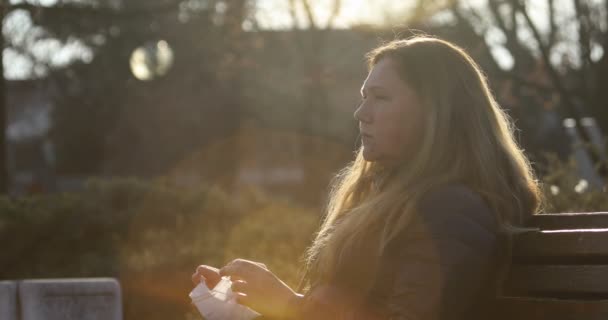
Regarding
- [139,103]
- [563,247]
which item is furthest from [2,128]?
[139,103]

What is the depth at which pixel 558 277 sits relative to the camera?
3068 mm

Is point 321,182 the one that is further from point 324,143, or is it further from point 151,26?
point 151,26

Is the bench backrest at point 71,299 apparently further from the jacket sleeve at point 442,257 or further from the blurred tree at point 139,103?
the blurred tree at point 139,103

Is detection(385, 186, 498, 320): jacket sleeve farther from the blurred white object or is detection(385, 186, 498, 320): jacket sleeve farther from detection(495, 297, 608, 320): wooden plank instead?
the blurred white object

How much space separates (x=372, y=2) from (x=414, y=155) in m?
13.8

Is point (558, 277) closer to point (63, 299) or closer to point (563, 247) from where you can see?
point (563, 247)

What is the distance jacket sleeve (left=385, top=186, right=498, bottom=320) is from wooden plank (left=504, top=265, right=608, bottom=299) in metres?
0.14

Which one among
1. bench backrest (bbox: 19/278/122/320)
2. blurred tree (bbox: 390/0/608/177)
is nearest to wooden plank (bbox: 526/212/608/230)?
bench backrest (bbox: 19/278/122/320)

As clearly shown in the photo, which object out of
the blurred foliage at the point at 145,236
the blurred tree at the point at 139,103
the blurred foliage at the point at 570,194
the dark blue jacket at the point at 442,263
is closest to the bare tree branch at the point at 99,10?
the blurred foliage at the point at 145,236

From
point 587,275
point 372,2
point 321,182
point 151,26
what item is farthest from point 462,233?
point 151,26

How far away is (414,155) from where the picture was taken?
132 inches

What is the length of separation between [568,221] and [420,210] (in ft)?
2.58

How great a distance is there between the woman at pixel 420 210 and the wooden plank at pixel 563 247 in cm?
7

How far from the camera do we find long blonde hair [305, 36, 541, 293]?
3207 millimetres
